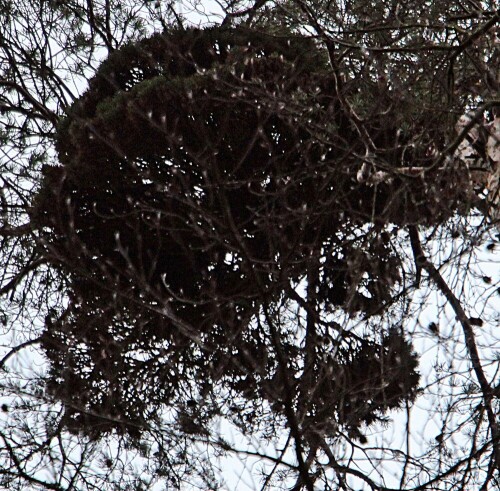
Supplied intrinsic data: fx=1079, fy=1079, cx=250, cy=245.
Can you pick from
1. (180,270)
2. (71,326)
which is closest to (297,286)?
(180,270)

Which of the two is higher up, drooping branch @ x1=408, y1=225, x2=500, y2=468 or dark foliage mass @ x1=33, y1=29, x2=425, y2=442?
dark foliage mass @ x1=33, y1=29, x2=425, y2=442

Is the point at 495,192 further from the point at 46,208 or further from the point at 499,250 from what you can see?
the point at 46,208

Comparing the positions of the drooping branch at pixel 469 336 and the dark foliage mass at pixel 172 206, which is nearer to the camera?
the drooping branch at pixel 469 336

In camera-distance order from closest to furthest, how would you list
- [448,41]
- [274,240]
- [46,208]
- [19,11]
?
[274,240] < [448,41] < [46,208] < [19,11]

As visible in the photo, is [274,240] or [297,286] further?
[297,286]

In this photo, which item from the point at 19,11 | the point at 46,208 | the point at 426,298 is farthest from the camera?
the point at 19,11

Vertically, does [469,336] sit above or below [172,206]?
below

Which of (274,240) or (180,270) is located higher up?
(180,270)

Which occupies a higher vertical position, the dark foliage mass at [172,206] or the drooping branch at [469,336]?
the dark foliage mass at [172,206]

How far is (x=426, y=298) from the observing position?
468cm

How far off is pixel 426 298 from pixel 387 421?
4.49 ft

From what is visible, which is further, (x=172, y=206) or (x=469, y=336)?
(x=172, y=206)

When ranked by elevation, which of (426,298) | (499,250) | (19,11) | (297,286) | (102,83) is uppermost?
(19,11)

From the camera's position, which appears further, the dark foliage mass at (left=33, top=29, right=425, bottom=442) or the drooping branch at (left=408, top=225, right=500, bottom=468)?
the dark foliage mass at (left=33, top=29, right=425, bottom=442)
